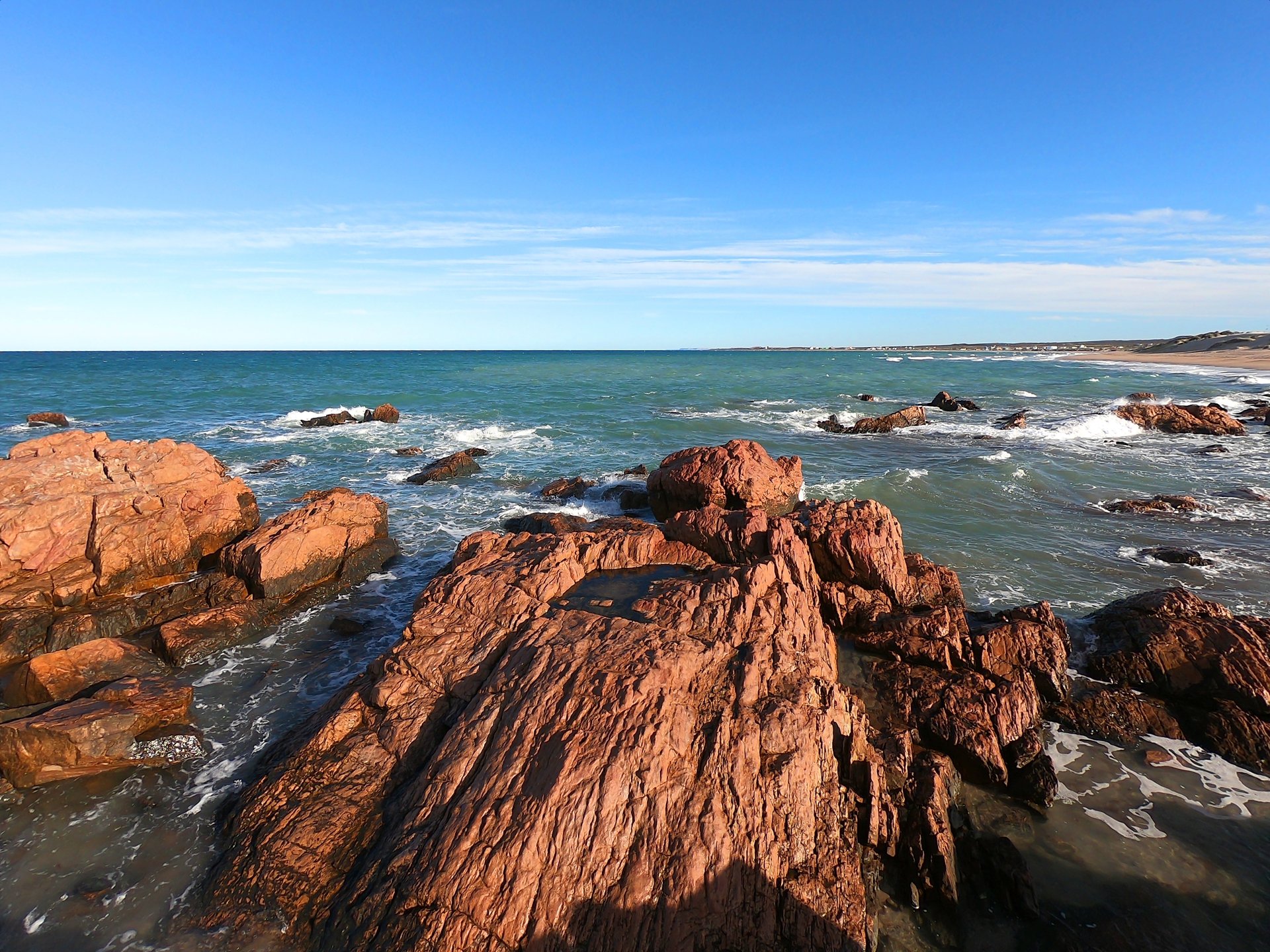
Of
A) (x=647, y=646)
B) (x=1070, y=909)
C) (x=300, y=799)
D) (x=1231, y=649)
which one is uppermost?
(x=647, y=646)

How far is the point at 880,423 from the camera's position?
33.2 m

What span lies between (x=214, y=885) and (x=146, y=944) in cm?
61

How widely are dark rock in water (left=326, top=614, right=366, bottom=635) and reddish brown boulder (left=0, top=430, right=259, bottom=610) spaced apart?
174 inches

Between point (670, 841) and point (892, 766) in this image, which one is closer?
point (670, 841)

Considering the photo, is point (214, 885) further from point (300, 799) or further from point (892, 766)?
point (892, 766)

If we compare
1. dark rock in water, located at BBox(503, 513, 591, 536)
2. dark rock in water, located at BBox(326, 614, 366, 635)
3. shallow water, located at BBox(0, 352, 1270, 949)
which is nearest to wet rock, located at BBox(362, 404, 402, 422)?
shallow water, located at BBox(0, 352, 1270, 949)

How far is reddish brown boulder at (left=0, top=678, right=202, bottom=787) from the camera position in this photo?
7.39 m

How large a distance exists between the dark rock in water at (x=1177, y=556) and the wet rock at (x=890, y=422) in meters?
19.1

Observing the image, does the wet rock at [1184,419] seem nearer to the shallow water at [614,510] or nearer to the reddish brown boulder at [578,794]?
the shallow water at [614,510]

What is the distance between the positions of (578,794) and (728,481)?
9480 millimetres

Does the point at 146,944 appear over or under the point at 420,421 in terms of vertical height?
under

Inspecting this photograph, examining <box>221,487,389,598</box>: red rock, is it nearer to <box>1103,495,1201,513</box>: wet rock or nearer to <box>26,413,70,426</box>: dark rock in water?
<box>1103,495,1201,513</box>: wet rock

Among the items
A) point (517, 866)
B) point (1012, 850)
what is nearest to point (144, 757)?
point (517, 866)

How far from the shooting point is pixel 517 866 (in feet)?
17.4
